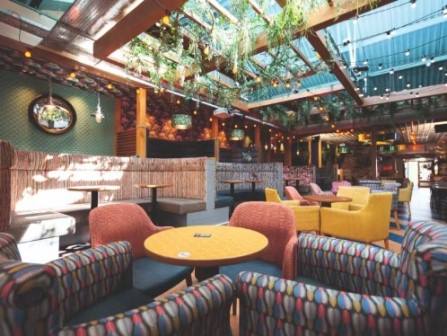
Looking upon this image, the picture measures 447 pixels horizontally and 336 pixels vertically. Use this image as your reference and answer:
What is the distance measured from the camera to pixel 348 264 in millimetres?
1515

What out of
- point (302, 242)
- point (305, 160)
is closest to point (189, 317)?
point (302, 242)

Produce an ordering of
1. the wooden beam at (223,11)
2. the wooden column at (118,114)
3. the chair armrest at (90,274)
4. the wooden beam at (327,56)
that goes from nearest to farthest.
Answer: the chair armrest at (90,274) → the wooden beam at (223,11) → the wooden beam at (327,56) → the wooden column at (118,114)

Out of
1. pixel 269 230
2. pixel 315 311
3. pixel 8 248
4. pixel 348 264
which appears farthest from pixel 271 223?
pixel 8 248

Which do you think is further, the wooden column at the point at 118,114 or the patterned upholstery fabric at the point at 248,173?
the wooden column at the point at 118,114

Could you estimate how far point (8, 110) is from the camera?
20.5 feet

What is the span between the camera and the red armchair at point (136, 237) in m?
1.62

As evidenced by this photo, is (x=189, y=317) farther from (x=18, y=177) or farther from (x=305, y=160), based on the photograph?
(x=305, y=160)

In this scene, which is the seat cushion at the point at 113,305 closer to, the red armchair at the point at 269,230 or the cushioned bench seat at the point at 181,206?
the red armchair at the point at 269,230

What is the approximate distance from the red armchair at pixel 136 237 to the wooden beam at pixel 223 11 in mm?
3265

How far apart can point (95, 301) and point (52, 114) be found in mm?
7083

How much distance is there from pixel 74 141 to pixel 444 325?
27.7ft

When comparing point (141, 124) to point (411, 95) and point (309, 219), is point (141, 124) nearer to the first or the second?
point (309, 219)

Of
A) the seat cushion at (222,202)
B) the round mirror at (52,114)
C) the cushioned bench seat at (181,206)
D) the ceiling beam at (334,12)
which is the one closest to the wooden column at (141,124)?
the round mirror at (52,114)

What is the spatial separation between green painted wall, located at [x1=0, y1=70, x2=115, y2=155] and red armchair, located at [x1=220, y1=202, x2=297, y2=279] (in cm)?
663
